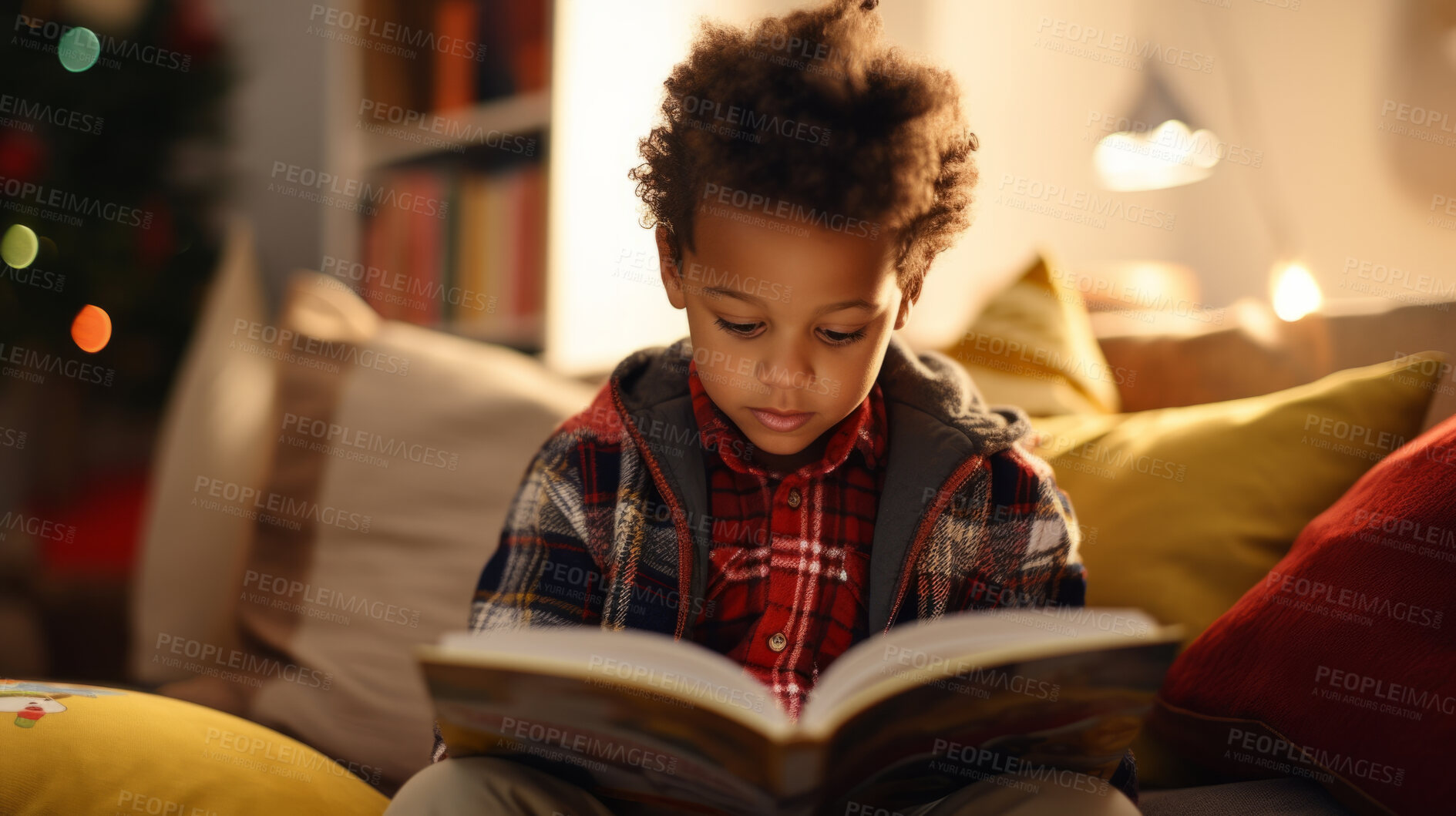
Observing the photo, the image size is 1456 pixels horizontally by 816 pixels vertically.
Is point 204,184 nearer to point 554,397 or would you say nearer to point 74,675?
point 74,675

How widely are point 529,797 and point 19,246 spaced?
190 centimetres

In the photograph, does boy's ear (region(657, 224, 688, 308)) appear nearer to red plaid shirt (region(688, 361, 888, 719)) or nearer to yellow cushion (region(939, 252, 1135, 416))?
red plaid shirt (region(688, 361, 888, 719))

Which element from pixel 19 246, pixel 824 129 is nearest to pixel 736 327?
pixel 824 129

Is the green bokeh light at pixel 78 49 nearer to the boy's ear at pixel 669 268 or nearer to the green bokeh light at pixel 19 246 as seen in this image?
the green bokeh light at pixel 19 246

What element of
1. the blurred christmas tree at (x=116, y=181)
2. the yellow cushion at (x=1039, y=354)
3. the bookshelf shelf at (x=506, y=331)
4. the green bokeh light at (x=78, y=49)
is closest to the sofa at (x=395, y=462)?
the yellow cushion at (x=1039, y=354)

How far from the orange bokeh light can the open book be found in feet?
6.11

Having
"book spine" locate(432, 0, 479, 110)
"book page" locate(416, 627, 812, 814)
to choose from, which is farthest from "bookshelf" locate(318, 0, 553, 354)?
"book page" locate(416, 627, 812, 814)

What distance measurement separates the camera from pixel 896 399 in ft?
2.89

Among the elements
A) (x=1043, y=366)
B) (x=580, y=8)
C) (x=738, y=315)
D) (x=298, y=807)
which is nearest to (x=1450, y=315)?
(x=1043, y=366)

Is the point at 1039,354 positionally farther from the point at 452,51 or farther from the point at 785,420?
the point at 452,51

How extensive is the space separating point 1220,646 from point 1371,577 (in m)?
0.13

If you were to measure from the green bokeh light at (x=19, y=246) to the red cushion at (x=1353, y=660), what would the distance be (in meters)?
2.20

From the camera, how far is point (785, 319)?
71cm

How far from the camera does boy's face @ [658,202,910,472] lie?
0.70m
